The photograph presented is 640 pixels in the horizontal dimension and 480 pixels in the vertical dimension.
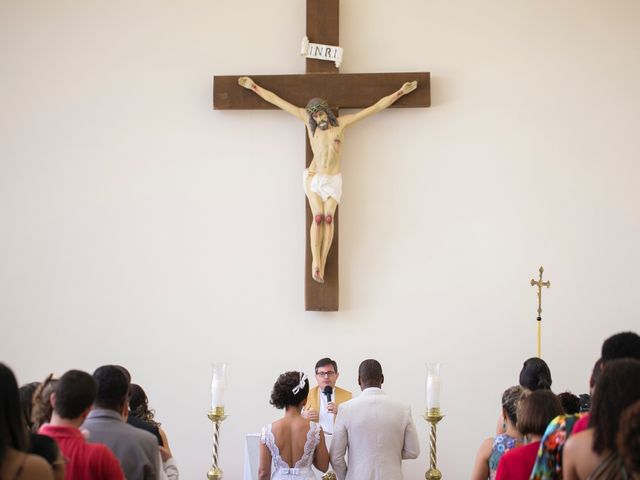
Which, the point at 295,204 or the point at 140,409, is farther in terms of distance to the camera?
the point at 295,204

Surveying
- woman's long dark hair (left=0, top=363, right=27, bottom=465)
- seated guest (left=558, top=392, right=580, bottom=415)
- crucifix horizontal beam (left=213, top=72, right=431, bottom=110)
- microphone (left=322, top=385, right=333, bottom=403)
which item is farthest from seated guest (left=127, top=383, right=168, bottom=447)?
crucifix horizontal beam (left=213, top=72, right=431, bottom=110)

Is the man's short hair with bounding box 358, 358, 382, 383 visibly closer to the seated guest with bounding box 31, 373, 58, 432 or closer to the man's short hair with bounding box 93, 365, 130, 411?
the man's short hair with bounding box 93, 365, 130, 411

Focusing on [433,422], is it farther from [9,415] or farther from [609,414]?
[9,415]

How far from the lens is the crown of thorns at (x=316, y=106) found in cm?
660

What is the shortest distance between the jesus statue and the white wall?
24 centimetres

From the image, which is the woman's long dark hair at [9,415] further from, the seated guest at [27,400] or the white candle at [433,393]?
the white candle at [433,393]

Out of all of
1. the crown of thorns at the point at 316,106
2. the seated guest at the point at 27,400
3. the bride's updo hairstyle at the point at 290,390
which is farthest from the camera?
the crown of thorns at the point at 316,106

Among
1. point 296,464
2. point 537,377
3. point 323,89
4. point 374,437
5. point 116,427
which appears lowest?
point 296,464

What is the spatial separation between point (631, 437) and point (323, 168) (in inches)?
179

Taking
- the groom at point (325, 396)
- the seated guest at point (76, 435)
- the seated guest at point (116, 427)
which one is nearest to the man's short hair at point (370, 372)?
the groom at point (325, 396)

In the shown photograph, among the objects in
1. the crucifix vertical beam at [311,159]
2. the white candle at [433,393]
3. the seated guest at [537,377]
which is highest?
the crucifix vertical beam at [311,159]

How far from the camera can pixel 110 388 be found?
10.8 feet

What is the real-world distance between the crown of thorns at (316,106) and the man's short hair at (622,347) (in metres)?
3.92

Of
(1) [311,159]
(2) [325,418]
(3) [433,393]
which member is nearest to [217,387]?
(2) [325,418]
